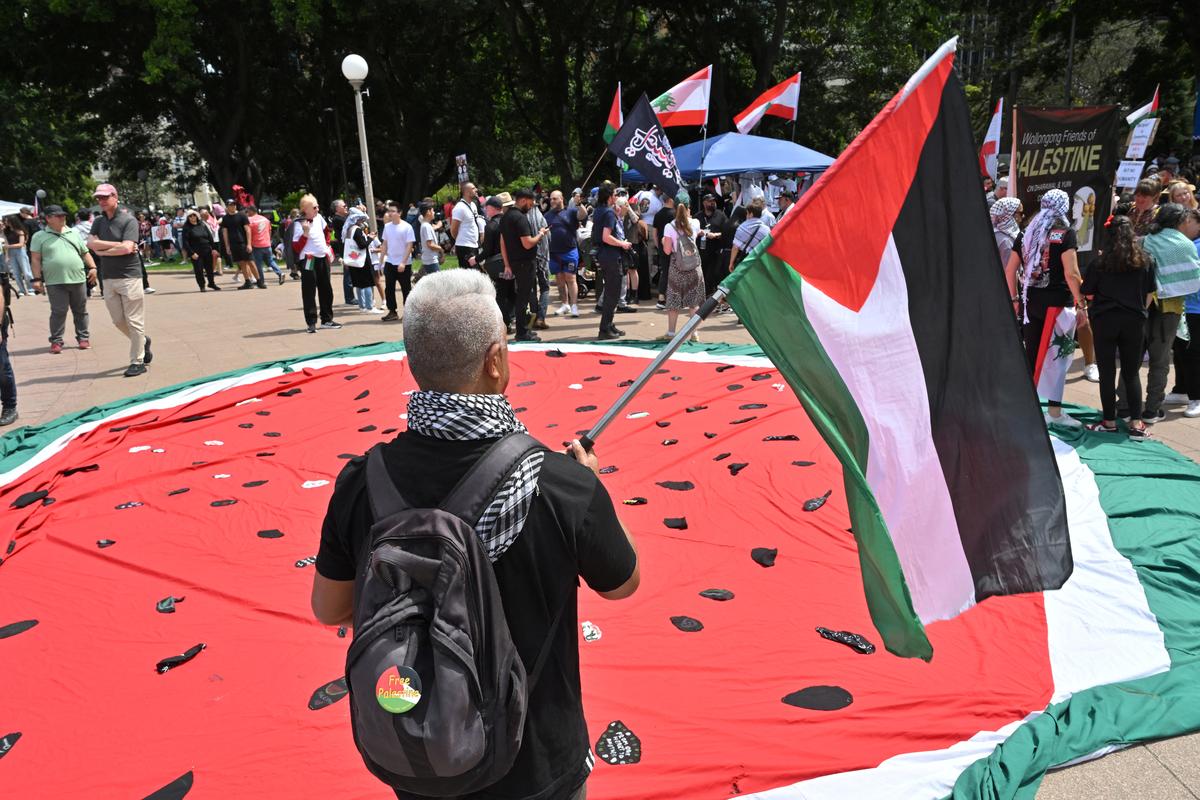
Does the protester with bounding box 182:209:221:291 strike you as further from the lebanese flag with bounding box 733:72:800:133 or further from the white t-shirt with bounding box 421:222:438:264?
the lebanese flag with bounding box 733:72:800:133

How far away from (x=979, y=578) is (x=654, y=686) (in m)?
1.38

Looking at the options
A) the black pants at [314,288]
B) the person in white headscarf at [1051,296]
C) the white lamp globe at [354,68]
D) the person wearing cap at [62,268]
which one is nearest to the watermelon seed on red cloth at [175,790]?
the person in white headscarf at [1051,296]

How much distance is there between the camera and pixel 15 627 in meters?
4.28

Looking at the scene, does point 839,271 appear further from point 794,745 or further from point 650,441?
point 650,441

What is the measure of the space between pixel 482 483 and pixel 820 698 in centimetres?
224

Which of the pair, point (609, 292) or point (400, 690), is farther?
point (609, 292)

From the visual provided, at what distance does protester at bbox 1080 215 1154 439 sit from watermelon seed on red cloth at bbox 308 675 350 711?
5.77 m

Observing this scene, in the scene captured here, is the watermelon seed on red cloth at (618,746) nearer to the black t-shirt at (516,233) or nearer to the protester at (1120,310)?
the protester at (1120,310)

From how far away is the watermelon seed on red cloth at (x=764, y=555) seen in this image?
4590 mm

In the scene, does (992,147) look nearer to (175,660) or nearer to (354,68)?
(354,68)

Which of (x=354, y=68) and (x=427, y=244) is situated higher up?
(x=354, y=68)

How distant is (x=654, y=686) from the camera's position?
357cm

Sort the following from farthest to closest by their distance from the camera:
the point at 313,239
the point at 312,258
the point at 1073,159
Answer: the point at 312,258 < the point at 313,239 < the point at 1073,159

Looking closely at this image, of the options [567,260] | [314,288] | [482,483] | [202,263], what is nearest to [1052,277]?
[482,483]
